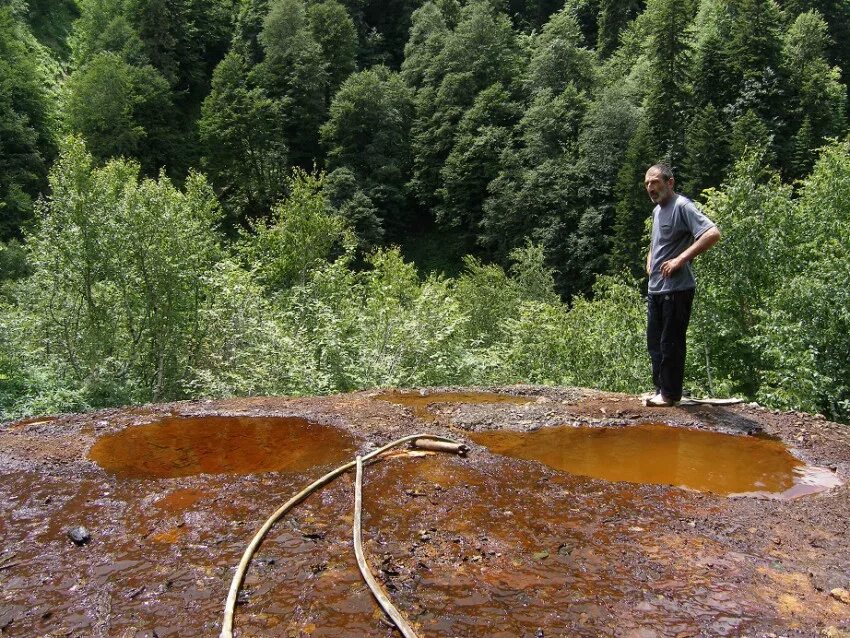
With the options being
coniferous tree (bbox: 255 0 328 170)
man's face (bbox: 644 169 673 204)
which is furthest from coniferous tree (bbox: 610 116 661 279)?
man's face (bbox: 644 169 673 204)

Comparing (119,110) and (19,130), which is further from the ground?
(119,110)

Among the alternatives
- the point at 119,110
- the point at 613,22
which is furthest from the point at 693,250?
Result: the point at 613,22

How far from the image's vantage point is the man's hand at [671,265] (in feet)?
16.6

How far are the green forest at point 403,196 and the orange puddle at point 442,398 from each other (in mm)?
3852

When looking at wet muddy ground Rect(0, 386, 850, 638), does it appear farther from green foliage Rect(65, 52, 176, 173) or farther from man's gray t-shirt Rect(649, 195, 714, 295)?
green foliage Rect(65, 52, 176, 173)

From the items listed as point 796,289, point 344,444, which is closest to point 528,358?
point 796,289

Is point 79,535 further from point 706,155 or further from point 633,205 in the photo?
point 706,155

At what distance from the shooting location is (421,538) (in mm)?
3160

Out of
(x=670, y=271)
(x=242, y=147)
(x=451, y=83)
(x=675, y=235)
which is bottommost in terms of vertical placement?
(x=670, y=271)

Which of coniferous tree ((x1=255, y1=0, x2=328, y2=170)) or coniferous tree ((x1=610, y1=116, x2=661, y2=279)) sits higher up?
coniferous tree ((x1=255, y1=0, x2=328, y2=170))

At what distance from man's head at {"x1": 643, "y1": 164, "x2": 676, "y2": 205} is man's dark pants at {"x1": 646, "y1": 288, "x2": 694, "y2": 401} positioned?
36.9 inches

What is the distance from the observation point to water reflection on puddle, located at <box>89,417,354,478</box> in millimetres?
4340

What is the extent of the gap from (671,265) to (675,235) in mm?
345

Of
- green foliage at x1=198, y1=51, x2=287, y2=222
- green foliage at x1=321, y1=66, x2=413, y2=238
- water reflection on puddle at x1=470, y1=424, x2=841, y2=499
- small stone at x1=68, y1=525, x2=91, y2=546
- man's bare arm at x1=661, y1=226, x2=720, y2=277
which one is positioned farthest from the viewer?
green foliage at x1=321, y1=66, x2=413, y2=238
